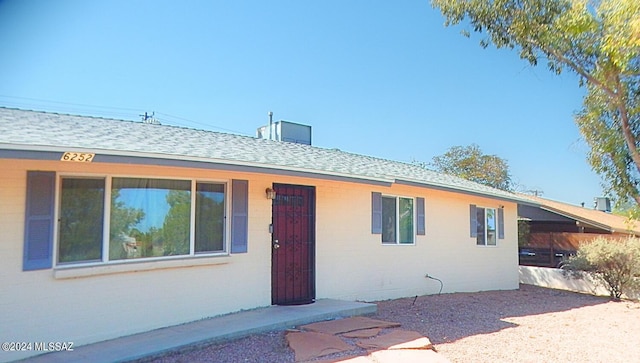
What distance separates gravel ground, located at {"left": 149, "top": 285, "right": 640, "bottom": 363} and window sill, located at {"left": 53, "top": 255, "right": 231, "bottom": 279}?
1393 mm

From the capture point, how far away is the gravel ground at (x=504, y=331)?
5.37m

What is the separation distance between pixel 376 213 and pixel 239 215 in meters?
3.36

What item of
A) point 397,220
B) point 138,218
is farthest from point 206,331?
point 397,220

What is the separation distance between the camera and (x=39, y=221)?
512cm

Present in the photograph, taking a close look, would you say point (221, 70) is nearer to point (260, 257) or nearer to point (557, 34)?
point (260, 257)

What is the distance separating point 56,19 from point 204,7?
11.6 feet

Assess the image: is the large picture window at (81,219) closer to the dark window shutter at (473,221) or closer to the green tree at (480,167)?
the dark window shutter at (473,221)

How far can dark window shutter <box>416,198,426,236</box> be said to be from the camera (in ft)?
33.6

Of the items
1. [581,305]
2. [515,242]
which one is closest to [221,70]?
[515,242]

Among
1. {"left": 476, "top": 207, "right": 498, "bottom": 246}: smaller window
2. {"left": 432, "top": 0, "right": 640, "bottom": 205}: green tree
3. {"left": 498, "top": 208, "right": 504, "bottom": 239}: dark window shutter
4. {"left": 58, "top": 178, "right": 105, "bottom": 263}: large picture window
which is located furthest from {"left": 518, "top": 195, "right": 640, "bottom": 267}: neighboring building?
{"left": 58, "top": 178, "right": 105, "bottom": 263}: large picture window

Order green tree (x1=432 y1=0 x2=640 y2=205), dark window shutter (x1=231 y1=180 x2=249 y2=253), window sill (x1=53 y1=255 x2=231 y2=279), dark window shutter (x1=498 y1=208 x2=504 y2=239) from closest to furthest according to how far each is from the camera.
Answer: window sill (x1=53 y1=255 x2=231 y2=279)
dark window shutter (x1=231 y1=180 x2=249 y2=253)
green tree (x1=432 y1=0 x2=640 y2=205)
dark window shutter (x1=498 y1=208 x2=504 y2=239)

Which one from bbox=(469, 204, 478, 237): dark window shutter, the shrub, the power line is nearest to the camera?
the power line

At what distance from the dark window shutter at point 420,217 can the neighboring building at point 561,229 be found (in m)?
5.58

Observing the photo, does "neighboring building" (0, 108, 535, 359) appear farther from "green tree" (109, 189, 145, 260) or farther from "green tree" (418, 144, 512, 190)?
"green tree" (418, 144, 512, 190)
